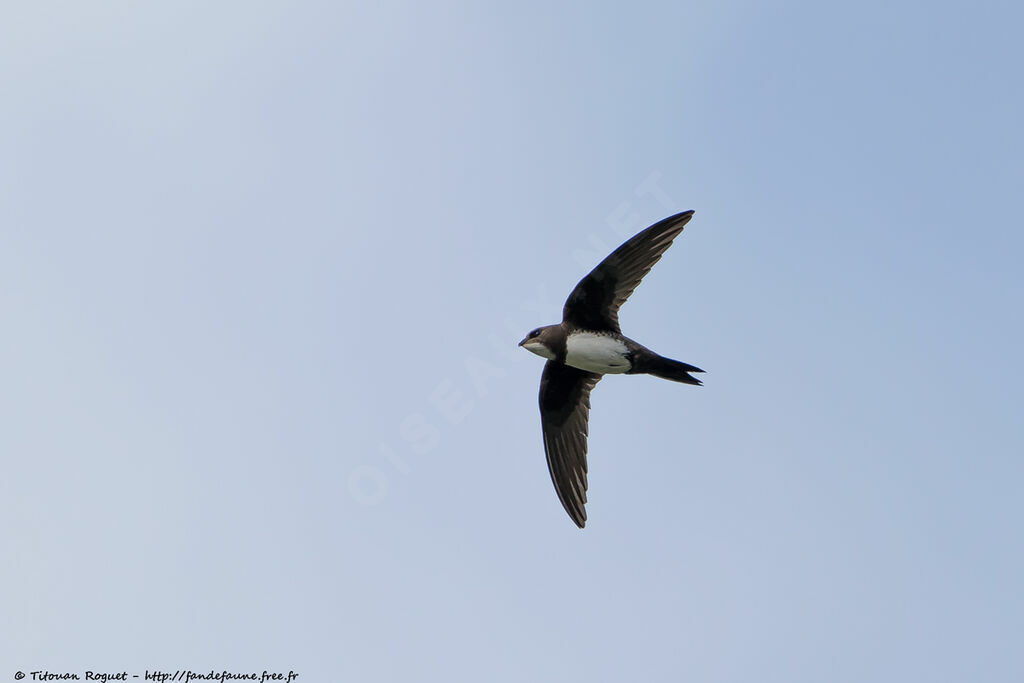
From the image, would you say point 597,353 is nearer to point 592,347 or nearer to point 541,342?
point 592,347

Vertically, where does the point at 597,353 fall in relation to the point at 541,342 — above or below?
below

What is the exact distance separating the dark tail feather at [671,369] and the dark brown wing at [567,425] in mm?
1222

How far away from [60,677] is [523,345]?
5.88m

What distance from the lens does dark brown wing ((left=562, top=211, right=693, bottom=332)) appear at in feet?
39.4

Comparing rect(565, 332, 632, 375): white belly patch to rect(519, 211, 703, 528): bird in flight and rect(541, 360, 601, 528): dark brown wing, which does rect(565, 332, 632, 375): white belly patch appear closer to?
rect(519, 211, 703, 528): bird in flight

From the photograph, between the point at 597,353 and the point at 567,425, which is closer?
the point at 597,353

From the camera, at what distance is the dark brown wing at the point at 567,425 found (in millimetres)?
12953

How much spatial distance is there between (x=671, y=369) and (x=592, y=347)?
85 centimetres

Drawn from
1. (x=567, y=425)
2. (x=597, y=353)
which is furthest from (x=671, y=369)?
(x=567, y=425)

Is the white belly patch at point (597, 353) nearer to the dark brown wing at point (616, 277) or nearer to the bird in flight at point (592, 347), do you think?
the bird in flight at point (592, 347)

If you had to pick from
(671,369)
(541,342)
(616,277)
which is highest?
(616,277)

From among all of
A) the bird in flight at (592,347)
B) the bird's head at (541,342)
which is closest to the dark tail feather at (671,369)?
the bird in flight at (592,347)

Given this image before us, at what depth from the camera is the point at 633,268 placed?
12.1 m

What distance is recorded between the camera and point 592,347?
1214 cm
